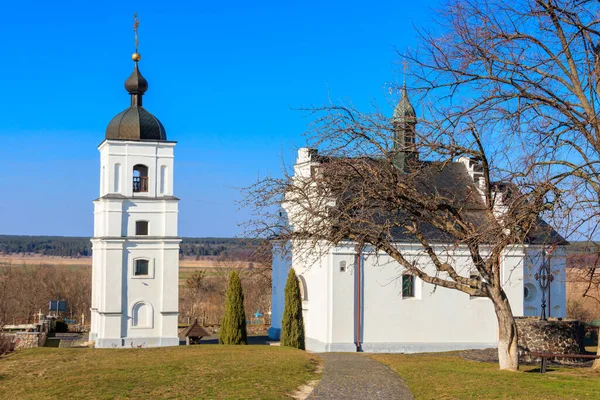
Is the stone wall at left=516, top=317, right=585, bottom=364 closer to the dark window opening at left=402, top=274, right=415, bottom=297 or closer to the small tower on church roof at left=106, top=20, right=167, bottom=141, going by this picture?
the dark window opening at left=402, top=274, right=415, bottom=297

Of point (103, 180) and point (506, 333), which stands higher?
point (103, 180)

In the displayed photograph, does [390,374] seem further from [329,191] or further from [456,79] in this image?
[456,79]

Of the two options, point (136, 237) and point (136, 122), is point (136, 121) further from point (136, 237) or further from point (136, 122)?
point (136, 237)

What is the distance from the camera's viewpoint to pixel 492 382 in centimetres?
1486

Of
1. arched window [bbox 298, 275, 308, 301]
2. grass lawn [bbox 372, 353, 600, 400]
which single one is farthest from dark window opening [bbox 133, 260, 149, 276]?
grass lawn [bbox 372, 353, 600, 400]

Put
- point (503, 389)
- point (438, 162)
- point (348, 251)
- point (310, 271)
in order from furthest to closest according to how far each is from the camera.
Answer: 1. point (310, 271)
2. point (348, 251)
3. point (438, 162)
4. point (503, 389)

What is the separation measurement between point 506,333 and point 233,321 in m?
14.6

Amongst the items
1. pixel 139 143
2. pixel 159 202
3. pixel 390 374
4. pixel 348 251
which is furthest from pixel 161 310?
pixel 390 374

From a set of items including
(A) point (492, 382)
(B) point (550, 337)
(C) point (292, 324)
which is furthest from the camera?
(C) point (292, 324)

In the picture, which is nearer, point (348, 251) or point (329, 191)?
point (329, 191)

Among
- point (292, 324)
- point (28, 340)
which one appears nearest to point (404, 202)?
point (292, 324)

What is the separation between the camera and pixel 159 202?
1487 inches

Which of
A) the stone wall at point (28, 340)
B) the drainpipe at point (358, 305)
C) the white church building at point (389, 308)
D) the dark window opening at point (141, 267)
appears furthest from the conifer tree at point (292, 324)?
the stone wall at point (28, 340)

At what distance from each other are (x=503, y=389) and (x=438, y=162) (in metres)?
4.76
